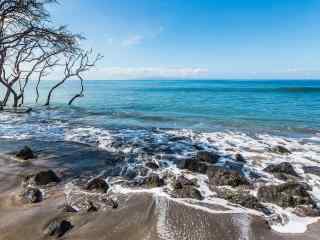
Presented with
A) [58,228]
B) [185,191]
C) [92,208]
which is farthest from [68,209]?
[185,191]

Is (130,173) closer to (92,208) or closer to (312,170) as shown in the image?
(92,208)

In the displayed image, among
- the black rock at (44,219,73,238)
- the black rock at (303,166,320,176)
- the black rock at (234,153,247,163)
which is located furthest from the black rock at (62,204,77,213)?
the black rock at (303,166,320,176)

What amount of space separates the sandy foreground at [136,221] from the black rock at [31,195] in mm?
125

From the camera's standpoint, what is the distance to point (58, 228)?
14.8 feet

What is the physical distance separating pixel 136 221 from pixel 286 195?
3.24 m

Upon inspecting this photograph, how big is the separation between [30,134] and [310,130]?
14.2 meters

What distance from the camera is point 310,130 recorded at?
14.5m

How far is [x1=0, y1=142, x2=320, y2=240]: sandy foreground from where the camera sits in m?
4.50

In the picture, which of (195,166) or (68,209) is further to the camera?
(195,166)

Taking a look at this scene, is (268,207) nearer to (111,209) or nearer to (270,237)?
(270,237)

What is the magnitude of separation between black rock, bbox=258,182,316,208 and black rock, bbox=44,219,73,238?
13.1ft

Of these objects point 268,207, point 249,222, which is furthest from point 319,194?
point 249,222

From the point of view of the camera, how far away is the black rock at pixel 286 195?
221 inches

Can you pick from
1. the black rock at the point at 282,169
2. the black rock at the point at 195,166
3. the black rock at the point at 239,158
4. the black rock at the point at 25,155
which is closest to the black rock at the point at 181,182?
the black rock at the point at 195,166
